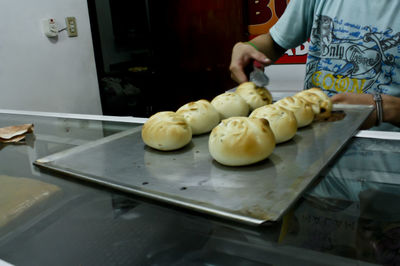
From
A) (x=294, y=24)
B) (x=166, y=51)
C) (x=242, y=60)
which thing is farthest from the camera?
(x=166, y=51)

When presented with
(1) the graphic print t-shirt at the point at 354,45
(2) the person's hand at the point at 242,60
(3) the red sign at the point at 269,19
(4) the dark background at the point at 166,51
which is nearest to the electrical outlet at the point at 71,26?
(4) the dark background at the point at 166,51

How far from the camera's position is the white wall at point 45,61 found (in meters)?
1.84

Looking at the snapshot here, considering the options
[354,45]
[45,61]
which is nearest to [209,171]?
[354,45]

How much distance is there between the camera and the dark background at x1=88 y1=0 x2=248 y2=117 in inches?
102

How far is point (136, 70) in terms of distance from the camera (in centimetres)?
276

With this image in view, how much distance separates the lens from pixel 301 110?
84 cm

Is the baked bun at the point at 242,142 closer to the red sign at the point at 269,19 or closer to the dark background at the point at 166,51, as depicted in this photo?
the red sign at the point at 269,19

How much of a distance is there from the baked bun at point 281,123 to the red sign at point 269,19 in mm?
1657

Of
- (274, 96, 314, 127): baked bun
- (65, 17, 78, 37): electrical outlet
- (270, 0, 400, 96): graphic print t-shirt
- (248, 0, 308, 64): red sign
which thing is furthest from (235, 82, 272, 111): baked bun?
(65, 17, 78, 37): electrical outlet

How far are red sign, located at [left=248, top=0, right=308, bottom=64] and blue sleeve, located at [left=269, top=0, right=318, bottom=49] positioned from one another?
94 cm

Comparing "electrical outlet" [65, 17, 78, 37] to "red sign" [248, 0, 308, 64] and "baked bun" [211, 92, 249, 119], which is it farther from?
"baked bun" [211, 92, 249, 119]

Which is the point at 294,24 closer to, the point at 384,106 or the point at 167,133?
the point at 384,106

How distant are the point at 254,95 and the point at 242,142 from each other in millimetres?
391

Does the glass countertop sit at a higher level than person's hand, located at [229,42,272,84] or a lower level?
lower
